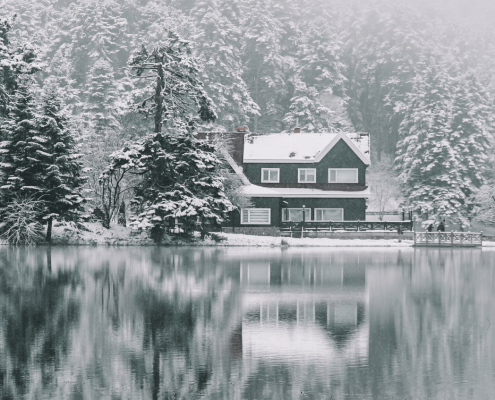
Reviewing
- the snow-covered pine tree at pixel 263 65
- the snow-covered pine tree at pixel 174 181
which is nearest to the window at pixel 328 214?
the snow-covered pine tree at pixel 174 181

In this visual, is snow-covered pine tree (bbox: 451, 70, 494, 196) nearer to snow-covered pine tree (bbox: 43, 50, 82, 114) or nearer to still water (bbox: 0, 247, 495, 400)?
snow-covered pine tree (bbox: 43, 50, 82, 114)

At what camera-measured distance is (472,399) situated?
861cm

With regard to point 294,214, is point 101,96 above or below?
above

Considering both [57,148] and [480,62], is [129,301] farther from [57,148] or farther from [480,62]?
[480,62]

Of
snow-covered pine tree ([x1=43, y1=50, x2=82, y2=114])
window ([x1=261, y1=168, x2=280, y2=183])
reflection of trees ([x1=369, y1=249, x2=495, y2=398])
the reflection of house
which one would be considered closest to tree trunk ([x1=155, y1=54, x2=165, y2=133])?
window ([x1=261, y1=168, x2=280, y2=183])

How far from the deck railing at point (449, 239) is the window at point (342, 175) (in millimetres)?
10146

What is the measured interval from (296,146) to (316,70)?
118ft

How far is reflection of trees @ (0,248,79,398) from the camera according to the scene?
9.62 meters

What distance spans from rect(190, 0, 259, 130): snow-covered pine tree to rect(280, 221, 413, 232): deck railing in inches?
1142

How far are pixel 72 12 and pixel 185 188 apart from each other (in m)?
60.1

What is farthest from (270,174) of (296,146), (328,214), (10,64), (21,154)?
(10,64)

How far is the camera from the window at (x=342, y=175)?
2248 inches

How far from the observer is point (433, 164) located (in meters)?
70.2

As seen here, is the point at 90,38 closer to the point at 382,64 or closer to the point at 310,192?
the point at 382,64
